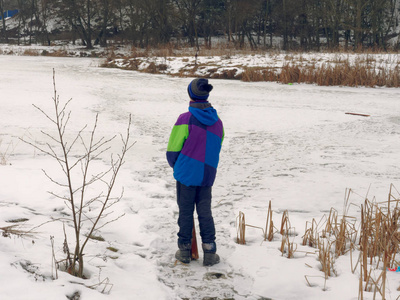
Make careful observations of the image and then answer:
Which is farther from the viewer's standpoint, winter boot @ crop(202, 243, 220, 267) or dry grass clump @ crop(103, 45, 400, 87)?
dry grass clump @ crop(103, 45, 400, 87)

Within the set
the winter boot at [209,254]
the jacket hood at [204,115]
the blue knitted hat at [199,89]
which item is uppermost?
the blue knitted hat at [199,89]

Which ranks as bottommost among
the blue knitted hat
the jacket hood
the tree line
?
the jacket hood

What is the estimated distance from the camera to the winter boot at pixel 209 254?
3275mm

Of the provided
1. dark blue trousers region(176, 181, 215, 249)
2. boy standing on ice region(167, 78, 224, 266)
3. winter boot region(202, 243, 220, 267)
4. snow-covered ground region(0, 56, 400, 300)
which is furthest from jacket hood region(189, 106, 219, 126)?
snow-covered ground region(0, 56, 400, 300)

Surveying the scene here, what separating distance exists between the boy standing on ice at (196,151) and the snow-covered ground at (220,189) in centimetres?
52

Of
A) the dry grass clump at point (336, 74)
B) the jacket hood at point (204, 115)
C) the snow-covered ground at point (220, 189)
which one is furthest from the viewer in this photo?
the dry grass clump at point (336, 74)

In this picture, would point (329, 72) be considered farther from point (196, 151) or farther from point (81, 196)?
point (196, 151)

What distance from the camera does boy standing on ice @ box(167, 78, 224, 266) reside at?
311cm

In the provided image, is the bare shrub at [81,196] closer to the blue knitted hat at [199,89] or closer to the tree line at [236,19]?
the blue knitted hat at [199,89]

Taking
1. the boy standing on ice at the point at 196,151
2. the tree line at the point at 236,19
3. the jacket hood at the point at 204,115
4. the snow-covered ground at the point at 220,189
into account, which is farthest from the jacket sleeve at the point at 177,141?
the tree line at the point at 236,19

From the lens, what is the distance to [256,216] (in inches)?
170

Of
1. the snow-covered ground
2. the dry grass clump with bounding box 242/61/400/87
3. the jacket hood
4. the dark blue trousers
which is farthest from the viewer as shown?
the dry grass clump with bounding box 242/61/400/87

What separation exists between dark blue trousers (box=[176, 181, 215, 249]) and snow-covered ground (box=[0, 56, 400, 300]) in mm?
243

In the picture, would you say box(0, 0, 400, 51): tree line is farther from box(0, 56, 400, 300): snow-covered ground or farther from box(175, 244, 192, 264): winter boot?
box(175, 244, 192, 264): winter boot
